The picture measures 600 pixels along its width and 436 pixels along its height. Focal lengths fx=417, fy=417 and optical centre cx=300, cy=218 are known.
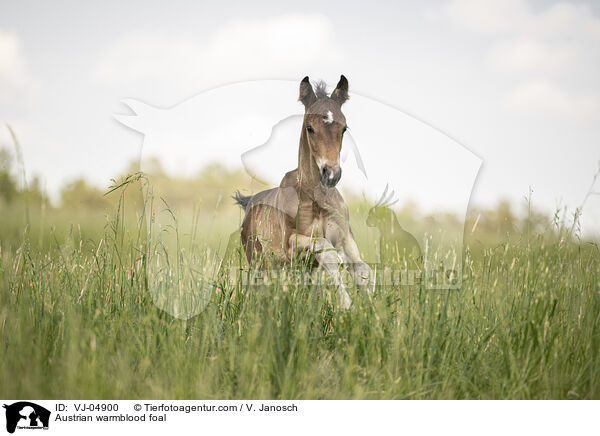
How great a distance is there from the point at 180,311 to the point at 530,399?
8.34 ft

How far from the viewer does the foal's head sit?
3357 mm

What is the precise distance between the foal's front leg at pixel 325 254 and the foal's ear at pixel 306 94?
114cm

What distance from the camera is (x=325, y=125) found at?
344cm

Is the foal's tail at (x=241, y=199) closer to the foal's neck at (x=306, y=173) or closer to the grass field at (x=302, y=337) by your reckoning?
the grass field at (x=302, y=337)

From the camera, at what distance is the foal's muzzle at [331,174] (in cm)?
331

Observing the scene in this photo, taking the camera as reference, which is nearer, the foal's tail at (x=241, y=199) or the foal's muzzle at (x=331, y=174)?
the foal's muzzle at (x=331, y=174)

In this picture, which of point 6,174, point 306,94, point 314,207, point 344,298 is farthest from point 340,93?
point 6,174
